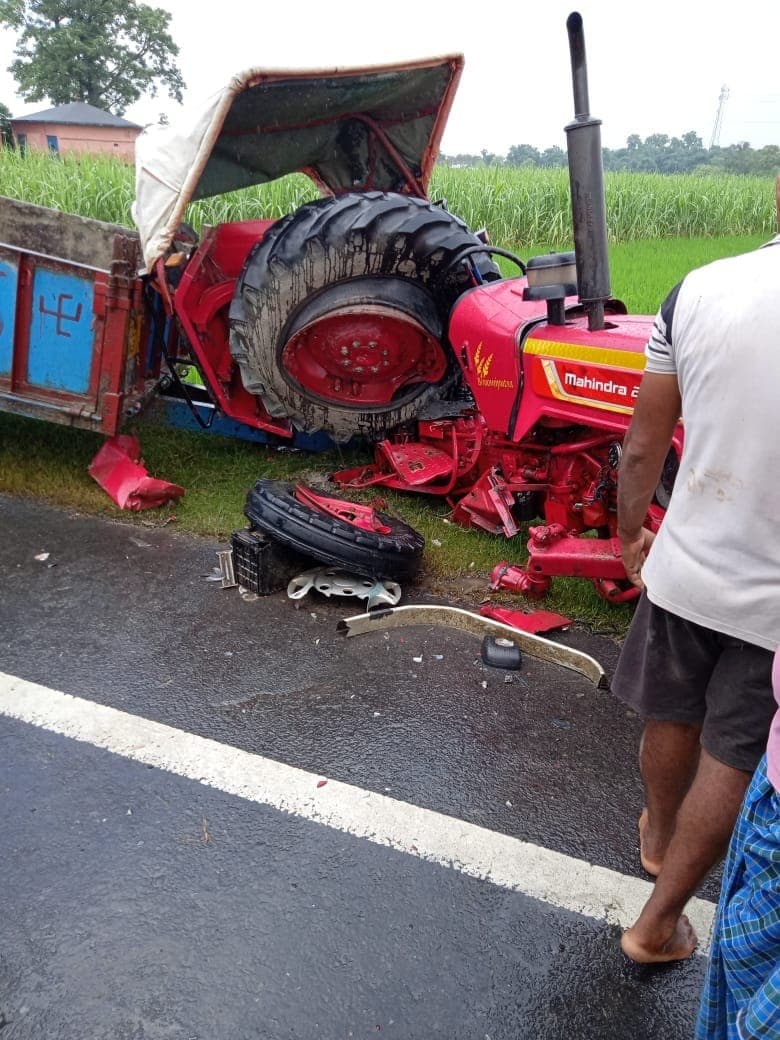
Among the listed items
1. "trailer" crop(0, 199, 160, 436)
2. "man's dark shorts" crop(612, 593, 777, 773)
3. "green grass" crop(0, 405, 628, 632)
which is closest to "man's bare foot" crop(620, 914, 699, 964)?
"man's dark shorts" crop(612, 593, 777, 773)

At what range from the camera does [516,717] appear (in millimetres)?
2844

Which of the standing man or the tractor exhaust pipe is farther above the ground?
the tractor exhaust pipe

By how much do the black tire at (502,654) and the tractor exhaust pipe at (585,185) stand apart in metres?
1.37

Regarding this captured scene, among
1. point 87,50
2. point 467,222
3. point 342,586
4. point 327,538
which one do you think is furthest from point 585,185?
point 87,50

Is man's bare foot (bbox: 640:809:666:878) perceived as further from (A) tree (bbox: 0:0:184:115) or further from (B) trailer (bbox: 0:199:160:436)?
(A) tree (bbox: 0:0:184:115)

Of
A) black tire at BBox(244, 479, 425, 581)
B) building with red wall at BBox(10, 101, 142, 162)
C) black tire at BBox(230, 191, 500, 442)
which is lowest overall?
black tire at BBox(244, 479, 425, 581)

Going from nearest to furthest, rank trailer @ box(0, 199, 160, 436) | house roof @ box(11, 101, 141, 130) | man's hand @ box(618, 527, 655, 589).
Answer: man's hand @ box(618, 527, 655, 589) < trailer @ box(0, 199, 160, 436) < house roof @ box(11, 101, 141, 130)

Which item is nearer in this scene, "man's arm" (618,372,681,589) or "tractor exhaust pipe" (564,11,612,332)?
"man's arm" (618,372,681,589)

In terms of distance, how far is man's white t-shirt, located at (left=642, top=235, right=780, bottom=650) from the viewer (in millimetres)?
1452

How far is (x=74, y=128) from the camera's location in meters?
35.8

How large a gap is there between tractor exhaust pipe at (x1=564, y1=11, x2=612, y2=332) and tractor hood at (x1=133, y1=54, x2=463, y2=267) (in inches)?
63.0

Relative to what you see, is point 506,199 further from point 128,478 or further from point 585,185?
point 585,185

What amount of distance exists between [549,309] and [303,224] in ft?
4.89

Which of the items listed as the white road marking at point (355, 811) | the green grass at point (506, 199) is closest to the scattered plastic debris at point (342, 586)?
the white road marking at point (355, 811)
